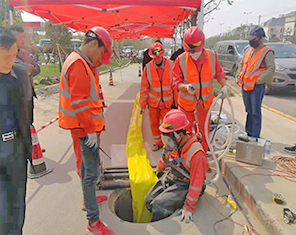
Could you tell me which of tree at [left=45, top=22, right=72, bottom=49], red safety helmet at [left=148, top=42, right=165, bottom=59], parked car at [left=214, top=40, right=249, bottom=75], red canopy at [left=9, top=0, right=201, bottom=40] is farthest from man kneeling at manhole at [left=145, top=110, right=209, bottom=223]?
tree at [left=45, top=22, right=72, bottom=49]

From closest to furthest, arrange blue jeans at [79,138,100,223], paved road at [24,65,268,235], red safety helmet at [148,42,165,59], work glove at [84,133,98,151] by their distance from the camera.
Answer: work glove at [84,133,98,151] → blue jeans at [79,138,100,223] → paved road at [24,65,268,235] → red safety helmet at [148,42,165,59]

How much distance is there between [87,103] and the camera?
216cm

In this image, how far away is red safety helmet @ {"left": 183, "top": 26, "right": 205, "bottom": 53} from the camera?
310 cm

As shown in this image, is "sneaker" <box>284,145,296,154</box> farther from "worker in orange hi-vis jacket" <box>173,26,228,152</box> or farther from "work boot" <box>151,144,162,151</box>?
"work boot" <box>151,144,162,151</box>

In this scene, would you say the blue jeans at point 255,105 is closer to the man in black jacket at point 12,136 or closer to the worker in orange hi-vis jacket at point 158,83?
the worker in orange hi-vis jacket at point 158,83

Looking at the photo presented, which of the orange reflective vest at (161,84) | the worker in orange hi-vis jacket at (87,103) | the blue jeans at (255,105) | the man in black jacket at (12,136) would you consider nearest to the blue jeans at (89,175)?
the worker in orange hi-vis jacket at (87,103)

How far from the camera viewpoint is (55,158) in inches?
168

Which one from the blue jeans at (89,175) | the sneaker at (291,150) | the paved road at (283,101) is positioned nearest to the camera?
the blue jeans at (89,175)

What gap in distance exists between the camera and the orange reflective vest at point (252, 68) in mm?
4023

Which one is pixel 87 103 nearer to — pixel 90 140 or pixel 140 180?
pixel 90 140

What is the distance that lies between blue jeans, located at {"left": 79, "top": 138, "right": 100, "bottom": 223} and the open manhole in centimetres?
72

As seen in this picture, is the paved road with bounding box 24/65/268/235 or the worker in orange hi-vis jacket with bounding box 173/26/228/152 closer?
the paved road with bounding box 24/65/268/235

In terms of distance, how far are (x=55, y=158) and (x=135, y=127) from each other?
1.72 metres

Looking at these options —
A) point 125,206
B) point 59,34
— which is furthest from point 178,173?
point 59,34
